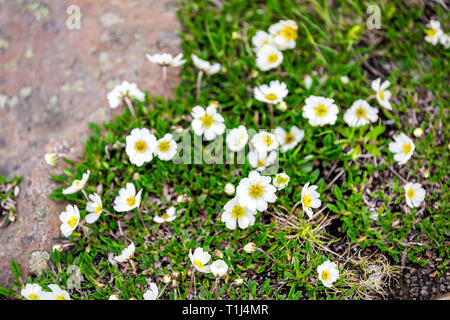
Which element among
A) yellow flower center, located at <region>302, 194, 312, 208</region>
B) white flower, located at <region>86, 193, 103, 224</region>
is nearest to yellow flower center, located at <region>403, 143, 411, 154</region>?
yellow flower center, located at <region>302, 194, 312, 208</region>

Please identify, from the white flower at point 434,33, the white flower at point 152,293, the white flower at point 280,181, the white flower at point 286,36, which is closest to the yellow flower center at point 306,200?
the white flower at point 280,181

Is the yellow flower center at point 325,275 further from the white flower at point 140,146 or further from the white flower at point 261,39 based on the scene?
the white flower at point 261,39

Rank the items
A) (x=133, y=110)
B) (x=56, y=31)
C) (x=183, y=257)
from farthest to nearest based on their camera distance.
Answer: (x=56, y=31)
(x=133, y=110)
(x=183, y=257)

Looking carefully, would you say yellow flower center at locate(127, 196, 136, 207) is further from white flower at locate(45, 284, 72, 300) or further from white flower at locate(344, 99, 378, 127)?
white flower at locate(344, 99, 378, 127)

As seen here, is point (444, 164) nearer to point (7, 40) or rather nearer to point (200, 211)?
point (200, 211)
